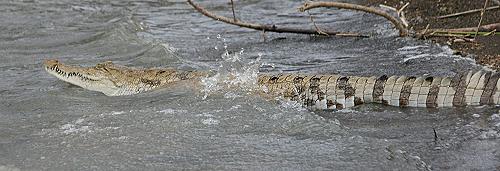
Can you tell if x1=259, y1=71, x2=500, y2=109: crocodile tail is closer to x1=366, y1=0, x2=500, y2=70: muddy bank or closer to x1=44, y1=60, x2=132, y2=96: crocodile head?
x1=366, y1=0, x2=500, y2=70: muddy bank

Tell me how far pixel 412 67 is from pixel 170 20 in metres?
5.68

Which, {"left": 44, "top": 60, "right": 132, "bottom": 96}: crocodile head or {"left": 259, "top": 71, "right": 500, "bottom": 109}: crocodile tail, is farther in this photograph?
{"left": 44, "top": 60, "right": 132, "bottom": 96}: crocodile head

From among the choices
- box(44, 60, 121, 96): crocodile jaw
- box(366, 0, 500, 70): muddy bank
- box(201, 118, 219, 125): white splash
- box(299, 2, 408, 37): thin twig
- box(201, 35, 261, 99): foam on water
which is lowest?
box(44, 60, 121, 96): crocodile jaw

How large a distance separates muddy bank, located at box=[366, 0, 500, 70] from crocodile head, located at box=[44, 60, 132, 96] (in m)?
3.28

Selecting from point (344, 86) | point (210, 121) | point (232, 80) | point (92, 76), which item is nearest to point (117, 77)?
point (92, 76)

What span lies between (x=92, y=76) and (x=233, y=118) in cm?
221

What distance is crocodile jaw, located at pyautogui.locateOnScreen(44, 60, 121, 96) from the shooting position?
658 centimetres

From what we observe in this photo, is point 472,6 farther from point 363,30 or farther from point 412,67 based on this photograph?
point 412,67

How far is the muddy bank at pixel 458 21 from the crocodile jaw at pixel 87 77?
3320mm

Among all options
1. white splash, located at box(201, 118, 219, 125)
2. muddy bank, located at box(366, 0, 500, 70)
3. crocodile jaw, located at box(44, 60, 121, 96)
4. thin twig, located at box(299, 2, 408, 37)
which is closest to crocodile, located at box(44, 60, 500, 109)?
crocodile jaw, located at box(44, 60, 121, 96)

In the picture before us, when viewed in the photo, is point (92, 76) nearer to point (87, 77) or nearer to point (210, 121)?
point (87, 77)

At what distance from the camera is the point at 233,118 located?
5.00 m

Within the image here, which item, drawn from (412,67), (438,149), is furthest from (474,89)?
(412,67)

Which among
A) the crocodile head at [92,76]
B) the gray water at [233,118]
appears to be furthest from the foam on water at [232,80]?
the crocodile head at [92,76]
